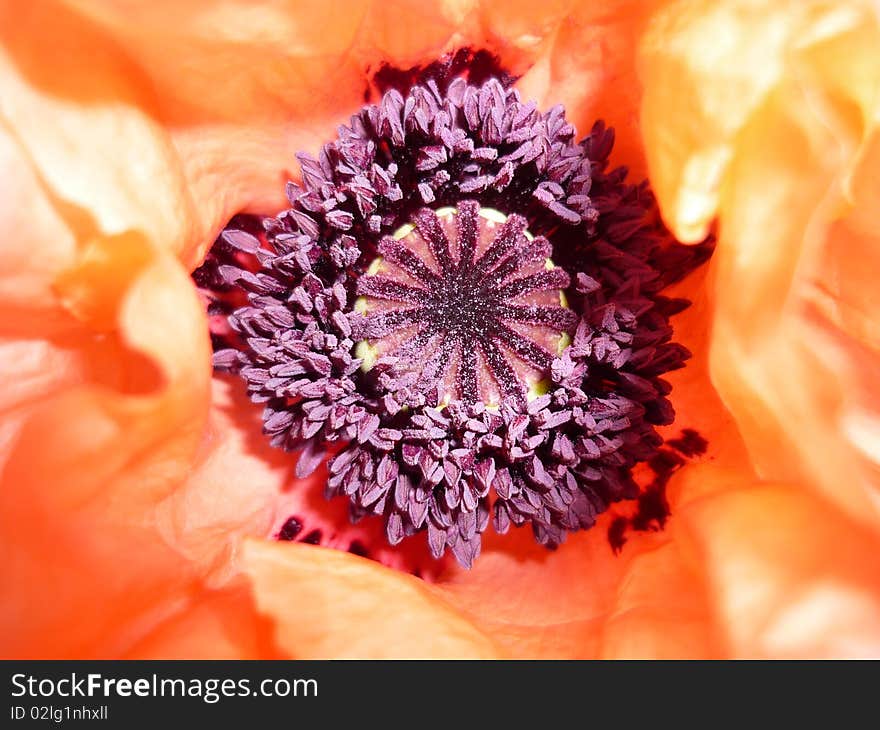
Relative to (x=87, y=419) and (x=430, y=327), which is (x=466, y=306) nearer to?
(x=430, y=327)

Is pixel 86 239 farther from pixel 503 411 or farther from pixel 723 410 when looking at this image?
pixel 723 410

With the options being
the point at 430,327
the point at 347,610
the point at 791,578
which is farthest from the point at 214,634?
the point at 791,578

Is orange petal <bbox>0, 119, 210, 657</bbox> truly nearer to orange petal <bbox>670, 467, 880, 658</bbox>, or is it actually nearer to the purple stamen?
the purple stamen

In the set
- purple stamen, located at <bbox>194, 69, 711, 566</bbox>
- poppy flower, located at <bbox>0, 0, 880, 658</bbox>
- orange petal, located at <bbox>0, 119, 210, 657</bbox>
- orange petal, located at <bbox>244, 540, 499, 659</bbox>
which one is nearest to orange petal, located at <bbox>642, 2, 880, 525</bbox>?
poppy flower, located at <bbox>0, 0, 880, 658</bbox>

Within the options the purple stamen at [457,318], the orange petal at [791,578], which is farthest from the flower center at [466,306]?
the orange petal at [791,578]

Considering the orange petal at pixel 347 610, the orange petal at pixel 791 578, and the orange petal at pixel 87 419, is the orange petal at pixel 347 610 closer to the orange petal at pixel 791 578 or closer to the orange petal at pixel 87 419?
the orange petal at pixel 87 419
